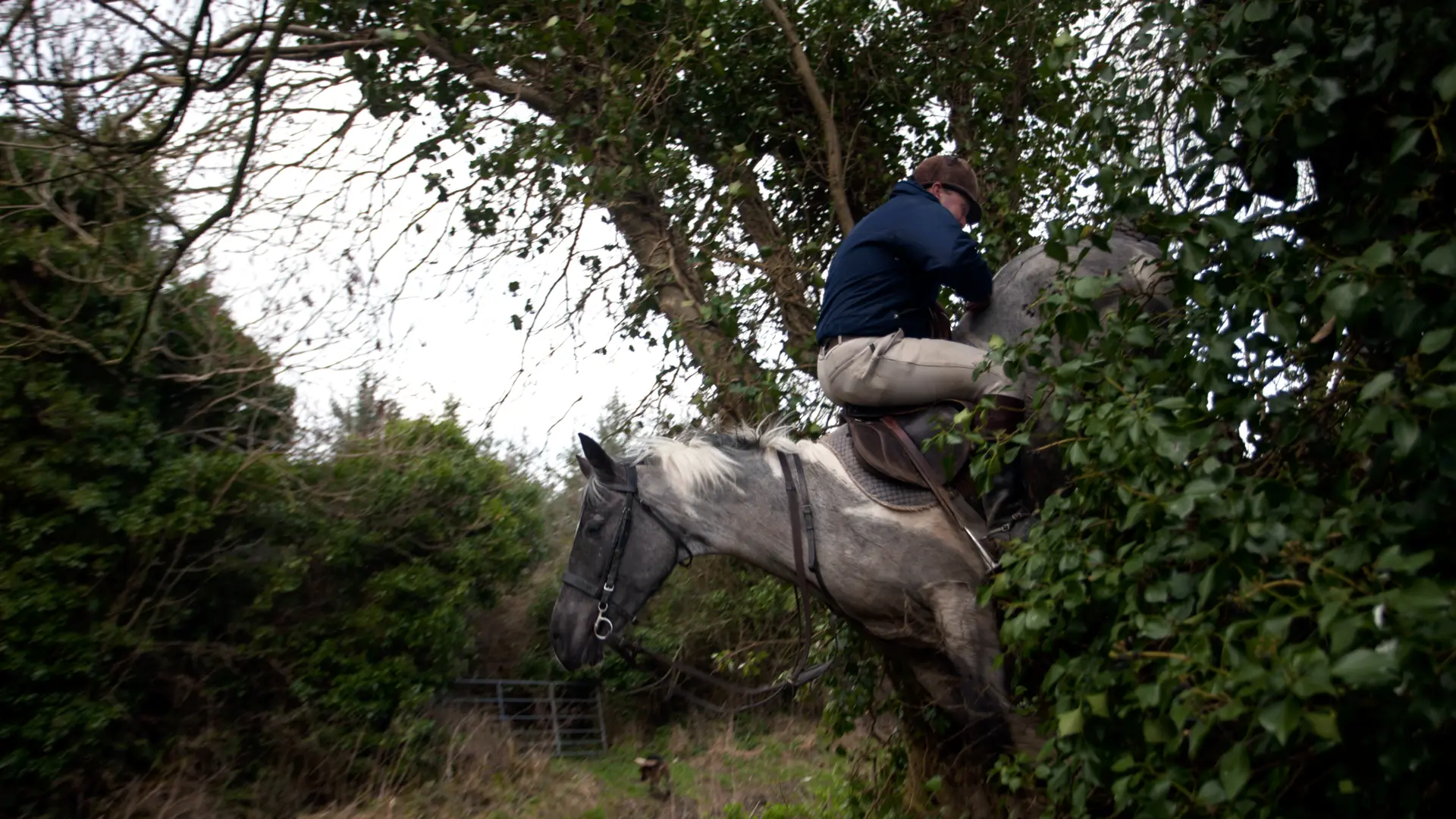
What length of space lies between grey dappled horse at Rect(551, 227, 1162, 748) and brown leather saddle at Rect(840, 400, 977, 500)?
13 centimetres

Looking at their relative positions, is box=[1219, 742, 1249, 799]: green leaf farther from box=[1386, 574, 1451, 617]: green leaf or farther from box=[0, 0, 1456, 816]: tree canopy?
box=[1386, 574, 1451, 617]: green leaf

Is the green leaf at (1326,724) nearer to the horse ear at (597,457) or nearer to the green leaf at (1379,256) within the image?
the green leaf at (1379,256)

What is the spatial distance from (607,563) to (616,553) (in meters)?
0.06

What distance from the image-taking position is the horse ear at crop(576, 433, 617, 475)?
449cm

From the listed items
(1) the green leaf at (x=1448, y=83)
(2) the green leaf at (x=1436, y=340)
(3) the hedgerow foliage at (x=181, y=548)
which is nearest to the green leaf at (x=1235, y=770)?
(2) the green leaf at (x=1436, y=340)

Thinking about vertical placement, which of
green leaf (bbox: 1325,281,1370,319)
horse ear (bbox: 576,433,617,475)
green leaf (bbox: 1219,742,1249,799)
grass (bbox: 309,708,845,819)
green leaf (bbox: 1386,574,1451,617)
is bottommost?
grass (bbox: 309,708,845,819)

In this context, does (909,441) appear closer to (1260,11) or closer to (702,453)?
(702,453)

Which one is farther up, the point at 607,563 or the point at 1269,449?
the point at 607,563

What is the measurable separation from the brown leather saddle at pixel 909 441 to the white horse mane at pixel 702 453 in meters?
0.33

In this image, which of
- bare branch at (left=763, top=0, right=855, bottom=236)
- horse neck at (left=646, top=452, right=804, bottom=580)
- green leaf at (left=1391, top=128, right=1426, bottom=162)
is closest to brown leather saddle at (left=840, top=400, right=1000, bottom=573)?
horse neck at (left=646, top=452, right=804, bottom=580)

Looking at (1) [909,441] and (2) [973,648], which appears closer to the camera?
(2) [973,648]

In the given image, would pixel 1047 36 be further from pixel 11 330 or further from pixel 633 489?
pixel 11 330

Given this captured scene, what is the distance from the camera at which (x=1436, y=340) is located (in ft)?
7.09

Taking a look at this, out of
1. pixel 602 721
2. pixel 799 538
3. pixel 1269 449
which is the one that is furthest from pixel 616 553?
pixel 602 721
